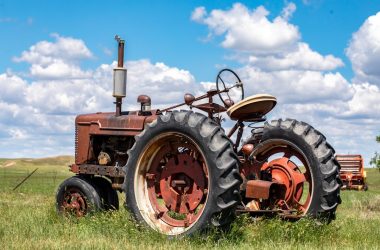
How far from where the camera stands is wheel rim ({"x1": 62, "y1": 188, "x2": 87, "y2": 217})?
9734mm

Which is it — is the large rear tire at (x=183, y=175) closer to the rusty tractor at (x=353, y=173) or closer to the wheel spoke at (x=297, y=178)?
the wheel spoke at (x=297, y=178)

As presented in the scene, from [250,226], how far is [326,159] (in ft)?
4.59

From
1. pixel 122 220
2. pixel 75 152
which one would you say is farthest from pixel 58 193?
pixel 122 220

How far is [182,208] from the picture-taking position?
26.0ft

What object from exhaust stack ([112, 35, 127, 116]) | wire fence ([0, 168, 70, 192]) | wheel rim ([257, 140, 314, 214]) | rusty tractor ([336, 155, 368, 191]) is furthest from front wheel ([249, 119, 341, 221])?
rusty tractor ([336, 155, 368, 191])

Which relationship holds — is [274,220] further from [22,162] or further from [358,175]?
[22,162]

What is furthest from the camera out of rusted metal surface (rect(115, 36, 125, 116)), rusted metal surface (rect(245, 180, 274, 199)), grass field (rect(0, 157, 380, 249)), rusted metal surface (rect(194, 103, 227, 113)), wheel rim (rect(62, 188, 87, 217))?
rusted metal surface (rect(115, 36, 125, 116))

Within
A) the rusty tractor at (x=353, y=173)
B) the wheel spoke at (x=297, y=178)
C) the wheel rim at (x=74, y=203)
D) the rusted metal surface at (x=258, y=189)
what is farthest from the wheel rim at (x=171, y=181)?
the rusty tractor at (x=353, y=173)

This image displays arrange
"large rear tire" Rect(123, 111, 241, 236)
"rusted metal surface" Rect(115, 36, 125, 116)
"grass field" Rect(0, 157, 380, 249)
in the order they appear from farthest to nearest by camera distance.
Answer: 1. "rusted metal surface" Rect(115, 36, 125, 116)
2. "large rear tire" Rect(123, 111, 241, 236)
3. "grass field" Rect(0, 157, 380, 249)

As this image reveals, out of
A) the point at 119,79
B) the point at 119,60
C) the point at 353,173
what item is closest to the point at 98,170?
the point at 119,79

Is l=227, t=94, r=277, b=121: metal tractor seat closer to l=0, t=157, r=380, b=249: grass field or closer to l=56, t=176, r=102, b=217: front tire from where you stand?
l=0, t=157, r=380, b=249: grass field

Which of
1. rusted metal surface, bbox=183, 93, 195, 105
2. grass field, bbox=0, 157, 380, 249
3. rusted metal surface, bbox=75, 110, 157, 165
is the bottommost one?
grass field, bbox=0, 157, 380, 249

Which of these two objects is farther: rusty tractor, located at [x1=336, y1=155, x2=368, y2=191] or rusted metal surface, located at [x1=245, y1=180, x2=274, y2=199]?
rusty tractor, located at [x1=336, y1=155, x2=368, y2=191]

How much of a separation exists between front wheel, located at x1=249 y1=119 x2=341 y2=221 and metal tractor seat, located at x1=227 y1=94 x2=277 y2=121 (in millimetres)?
323
